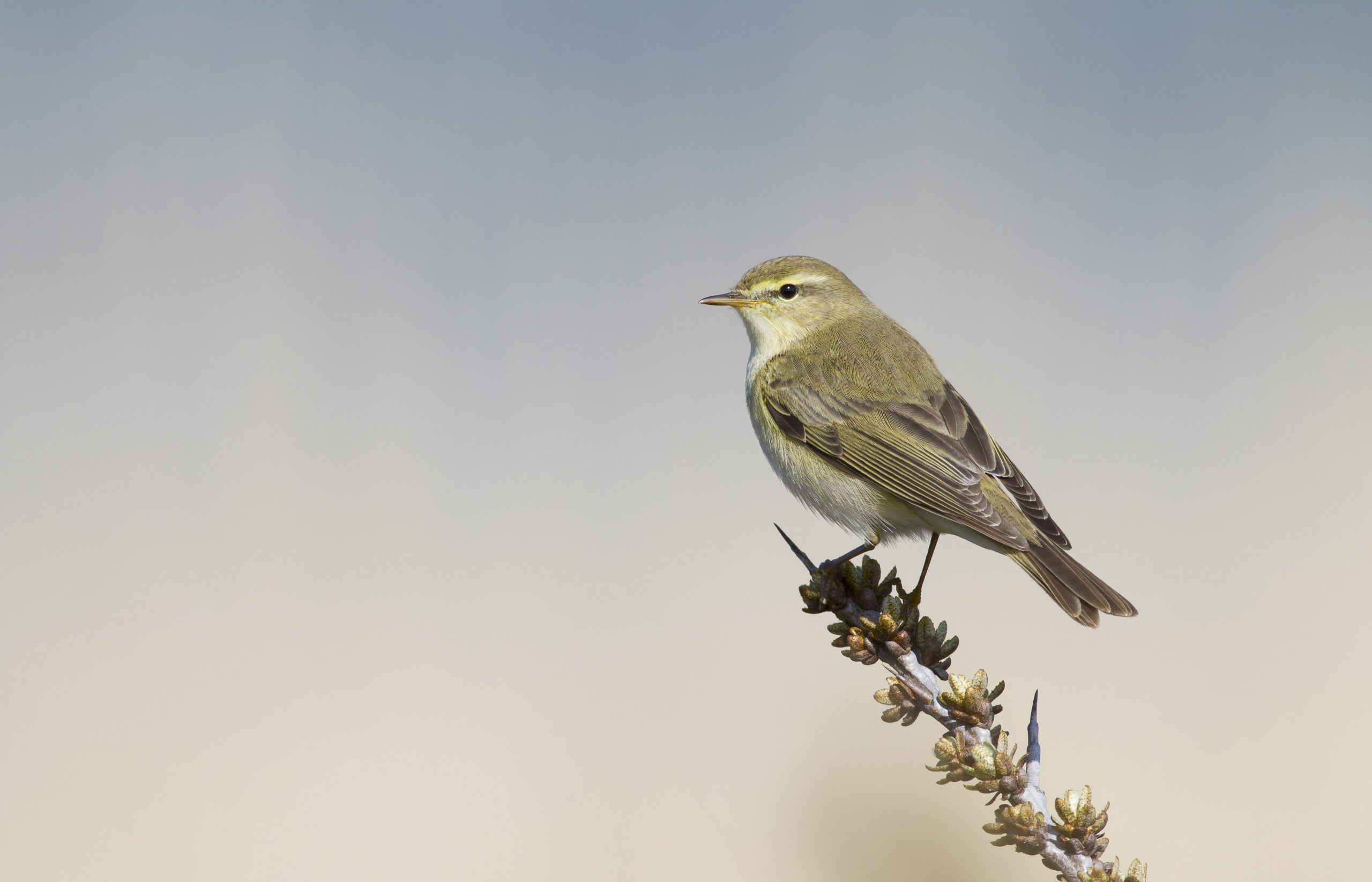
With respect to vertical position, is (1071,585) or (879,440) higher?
A: (879,440)

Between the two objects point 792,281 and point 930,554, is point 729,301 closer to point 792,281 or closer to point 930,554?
point 792,281

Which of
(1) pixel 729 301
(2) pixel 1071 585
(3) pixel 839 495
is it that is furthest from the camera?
(1) pixel 729 301

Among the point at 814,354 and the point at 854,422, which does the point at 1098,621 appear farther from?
the point at 814,354

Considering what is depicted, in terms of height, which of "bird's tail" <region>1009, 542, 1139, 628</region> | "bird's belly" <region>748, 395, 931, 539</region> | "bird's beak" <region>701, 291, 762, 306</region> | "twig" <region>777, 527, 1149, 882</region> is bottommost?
"twig" <region>777, 527, 1149, 882</region>

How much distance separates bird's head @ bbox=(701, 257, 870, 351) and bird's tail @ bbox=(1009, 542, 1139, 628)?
1517 millimetres

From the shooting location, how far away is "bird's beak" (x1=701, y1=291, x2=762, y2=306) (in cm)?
420

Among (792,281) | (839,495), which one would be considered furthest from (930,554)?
(792,281)

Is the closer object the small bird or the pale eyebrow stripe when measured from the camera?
the small bird

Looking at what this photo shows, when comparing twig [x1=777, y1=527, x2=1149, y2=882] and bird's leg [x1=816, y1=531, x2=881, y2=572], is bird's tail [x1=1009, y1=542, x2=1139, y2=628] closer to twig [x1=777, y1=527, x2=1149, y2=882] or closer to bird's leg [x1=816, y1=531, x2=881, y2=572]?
bird's leg [x1=816, y1=531, x2=881, y2=572]

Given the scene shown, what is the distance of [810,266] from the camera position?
436 cm

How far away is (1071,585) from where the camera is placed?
287cm

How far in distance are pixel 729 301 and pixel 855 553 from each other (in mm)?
1604

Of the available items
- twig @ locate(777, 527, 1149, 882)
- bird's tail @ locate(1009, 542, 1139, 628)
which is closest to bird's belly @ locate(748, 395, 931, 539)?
bird's tail @ locate(1009, 542, 1139, 628)

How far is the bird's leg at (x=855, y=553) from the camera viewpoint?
7.27 ft
